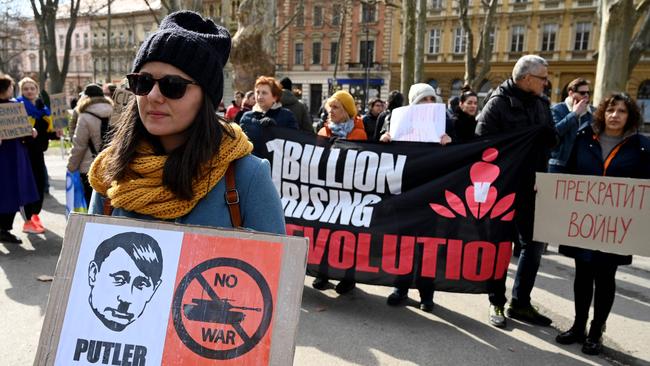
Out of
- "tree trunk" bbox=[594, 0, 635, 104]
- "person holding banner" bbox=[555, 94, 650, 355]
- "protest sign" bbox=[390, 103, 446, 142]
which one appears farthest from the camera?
"tree trunk" bbox=[594, 0, 635, 104]

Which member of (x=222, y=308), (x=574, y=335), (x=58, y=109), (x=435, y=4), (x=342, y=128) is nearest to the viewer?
(x=222, y=308)

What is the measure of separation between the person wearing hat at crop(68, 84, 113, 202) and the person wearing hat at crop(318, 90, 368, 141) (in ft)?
7.65

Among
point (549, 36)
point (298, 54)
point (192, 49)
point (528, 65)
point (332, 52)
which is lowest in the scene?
point (192, 49)

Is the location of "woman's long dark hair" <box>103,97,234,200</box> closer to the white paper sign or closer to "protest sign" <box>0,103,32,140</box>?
the white paper sign

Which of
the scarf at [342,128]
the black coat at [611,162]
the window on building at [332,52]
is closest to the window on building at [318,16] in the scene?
the window on building at [332,52]

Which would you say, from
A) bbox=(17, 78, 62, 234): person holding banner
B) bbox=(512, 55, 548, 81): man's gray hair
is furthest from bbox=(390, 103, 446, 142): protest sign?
bbox=(17, 78, 62, 234): person holding banner

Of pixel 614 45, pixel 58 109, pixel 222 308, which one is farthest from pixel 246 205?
pixel 58 109

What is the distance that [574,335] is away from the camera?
3670 mm

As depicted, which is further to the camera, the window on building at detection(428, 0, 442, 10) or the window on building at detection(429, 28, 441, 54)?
the window on building at detection(429, 28, 441, 54)

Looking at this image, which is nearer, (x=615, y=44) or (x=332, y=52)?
(x=615, y=44)

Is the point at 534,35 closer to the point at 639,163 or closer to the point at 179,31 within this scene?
the point at 639,163

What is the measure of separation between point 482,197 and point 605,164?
89 cm

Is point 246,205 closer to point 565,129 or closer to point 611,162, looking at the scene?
point 611,162

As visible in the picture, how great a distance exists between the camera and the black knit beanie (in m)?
1.40
